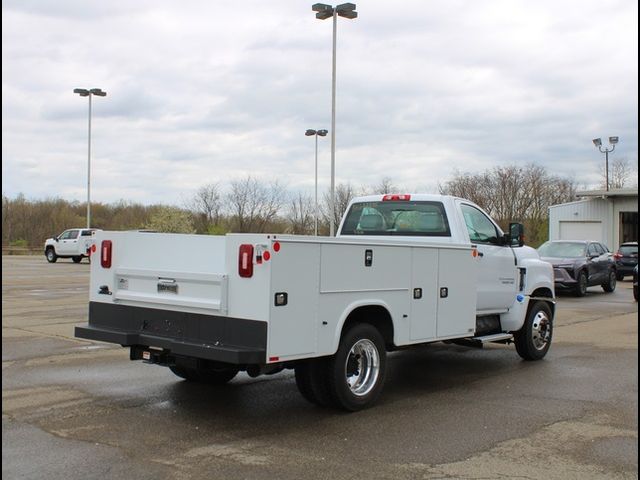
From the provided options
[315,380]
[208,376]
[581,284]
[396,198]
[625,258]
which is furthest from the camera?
[625,258]

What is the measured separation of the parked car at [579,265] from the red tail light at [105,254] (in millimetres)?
16523

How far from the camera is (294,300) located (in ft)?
19.7

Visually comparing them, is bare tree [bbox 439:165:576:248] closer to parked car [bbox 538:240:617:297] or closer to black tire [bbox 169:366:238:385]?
parked car [bbox 538:240:617:297]

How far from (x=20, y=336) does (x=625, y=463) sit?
9.33 metres

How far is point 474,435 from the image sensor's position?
20.1 feet

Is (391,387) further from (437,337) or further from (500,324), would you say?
(500,324)

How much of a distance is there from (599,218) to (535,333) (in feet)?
112

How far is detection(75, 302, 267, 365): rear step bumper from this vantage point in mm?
5828

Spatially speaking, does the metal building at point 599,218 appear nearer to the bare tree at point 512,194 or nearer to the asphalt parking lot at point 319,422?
the bare tree at point 512,194

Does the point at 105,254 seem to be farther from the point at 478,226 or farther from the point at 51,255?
the point at 51,255

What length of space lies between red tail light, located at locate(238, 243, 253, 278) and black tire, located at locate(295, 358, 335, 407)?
1.15 m

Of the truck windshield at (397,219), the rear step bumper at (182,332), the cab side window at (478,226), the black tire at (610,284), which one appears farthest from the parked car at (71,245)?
the rear step bumper at (182,332)

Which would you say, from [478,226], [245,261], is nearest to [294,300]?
[245,261]

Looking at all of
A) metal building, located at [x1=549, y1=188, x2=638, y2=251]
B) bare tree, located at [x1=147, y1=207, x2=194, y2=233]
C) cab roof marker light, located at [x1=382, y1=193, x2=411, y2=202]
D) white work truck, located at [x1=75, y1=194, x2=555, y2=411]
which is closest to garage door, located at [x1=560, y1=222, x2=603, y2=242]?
metal building, located at [x1=549, y1=188, x2=638, y2=251]
